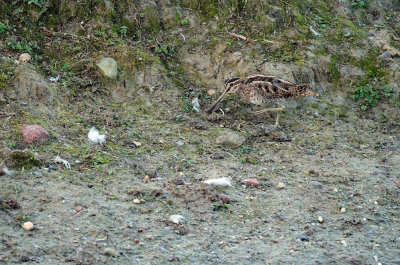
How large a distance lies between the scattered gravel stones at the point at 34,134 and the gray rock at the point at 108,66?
174cm

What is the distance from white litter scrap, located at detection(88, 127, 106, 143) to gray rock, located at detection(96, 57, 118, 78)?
123 centimetres

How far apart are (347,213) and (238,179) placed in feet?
4.72

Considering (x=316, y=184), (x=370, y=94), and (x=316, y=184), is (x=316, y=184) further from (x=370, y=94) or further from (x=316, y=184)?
(x=370, y=94)

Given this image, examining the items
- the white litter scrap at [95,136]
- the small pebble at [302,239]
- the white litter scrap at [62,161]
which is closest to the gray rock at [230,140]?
the white litter scrap at [95,136]

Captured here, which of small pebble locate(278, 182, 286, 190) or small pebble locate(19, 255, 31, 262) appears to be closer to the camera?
small pebble locate(19, 255, 31, 262)

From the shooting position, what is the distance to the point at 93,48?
27.4 feet

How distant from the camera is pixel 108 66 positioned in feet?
26.9

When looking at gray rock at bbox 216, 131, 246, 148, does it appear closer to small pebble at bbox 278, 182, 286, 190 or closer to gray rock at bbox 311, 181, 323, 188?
small pebble at bbox 278, 182, 286, 190

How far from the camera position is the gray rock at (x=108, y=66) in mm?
8141

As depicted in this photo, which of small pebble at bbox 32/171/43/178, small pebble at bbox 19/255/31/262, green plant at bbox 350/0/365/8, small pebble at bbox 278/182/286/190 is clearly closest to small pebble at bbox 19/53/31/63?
small pebble at bbox 32/171/43/178

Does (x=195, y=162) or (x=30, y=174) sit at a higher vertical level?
(x=30, y=174)

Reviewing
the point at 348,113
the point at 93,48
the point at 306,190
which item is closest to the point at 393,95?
the point at 348,113

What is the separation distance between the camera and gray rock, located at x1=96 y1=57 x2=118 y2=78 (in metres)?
8.14

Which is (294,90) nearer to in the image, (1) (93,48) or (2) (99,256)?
(1) (93,48)
